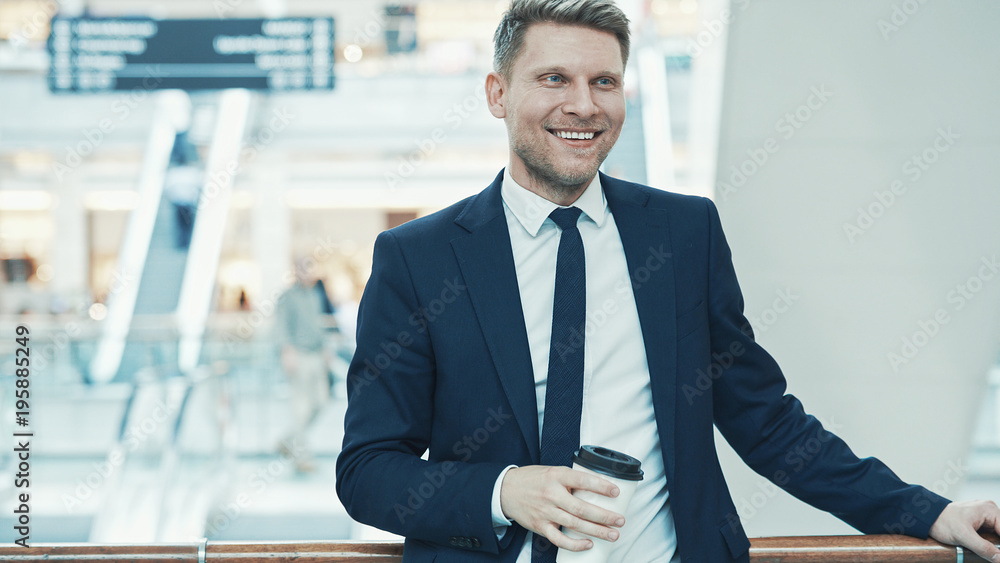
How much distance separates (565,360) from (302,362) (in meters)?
5.65

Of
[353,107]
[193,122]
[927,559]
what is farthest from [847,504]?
[353,107]

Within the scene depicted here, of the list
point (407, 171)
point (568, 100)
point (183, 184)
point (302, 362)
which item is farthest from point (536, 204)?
point (407, 171)

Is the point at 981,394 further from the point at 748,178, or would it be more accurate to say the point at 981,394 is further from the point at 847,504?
the point at 847,504

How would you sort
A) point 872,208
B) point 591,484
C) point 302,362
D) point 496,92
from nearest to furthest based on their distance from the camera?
point 591,484 < point 496,92 < point 872,208 < point 302,362

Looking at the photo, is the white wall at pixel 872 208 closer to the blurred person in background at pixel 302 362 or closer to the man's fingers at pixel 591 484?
the man's fingers at pixel 591 484

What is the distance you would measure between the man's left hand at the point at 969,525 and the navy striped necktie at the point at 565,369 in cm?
71

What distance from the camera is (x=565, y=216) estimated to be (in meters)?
1.43

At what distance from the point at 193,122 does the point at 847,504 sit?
40.7 ft

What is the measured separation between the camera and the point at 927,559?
1.42m

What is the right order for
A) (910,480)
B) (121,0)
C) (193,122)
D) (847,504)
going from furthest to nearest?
(121,0)
(193,122)
(910,480)
(847,504)

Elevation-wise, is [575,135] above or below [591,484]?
above

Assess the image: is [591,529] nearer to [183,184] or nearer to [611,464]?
[611,464]

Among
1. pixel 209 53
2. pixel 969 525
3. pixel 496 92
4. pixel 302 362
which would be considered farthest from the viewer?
pixel 302 362

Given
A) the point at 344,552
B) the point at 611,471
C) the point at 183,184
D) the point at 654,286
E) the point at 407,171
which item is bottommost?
the point at 344,552
